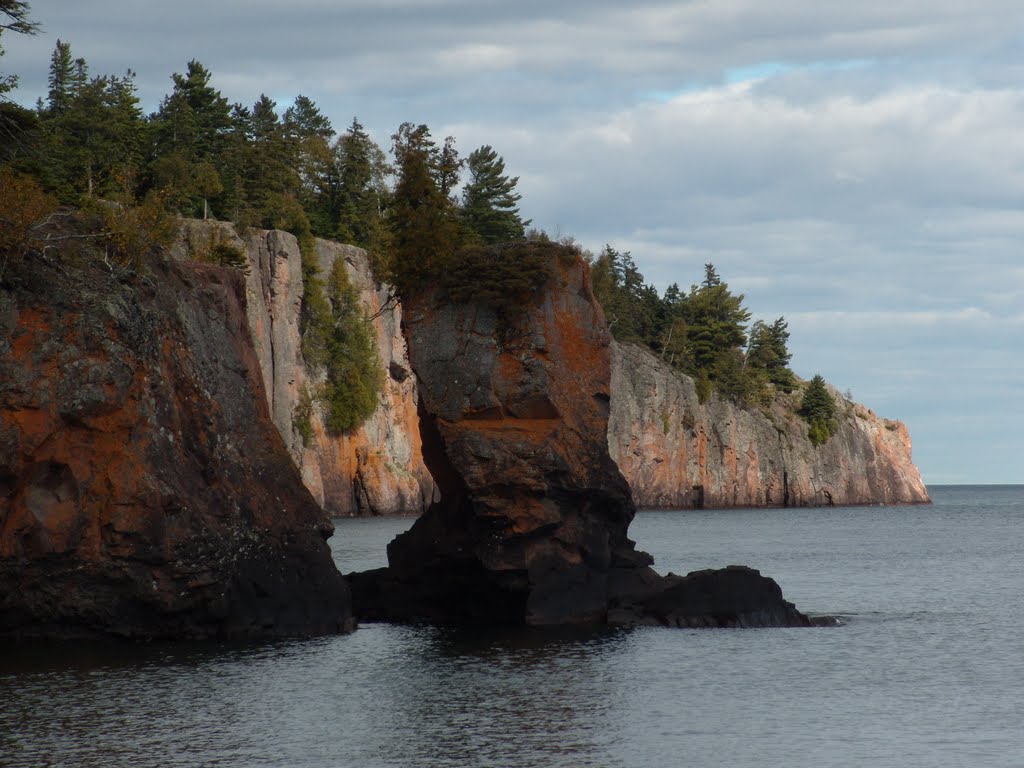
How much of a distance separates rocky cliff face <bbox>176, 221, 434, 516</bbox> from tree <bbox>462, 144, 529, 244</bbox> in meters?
12.1

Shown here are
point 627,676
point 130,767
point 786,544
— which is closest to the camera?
point 130,767

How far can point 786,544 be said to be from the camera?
281ft

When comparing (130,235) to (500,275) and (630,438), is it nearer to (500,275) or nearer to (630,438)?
(500,275)

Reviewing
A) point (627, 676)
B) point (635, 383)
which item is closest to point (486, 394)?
point (627, 676)

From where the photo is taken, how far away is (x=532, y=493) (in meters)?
40.4

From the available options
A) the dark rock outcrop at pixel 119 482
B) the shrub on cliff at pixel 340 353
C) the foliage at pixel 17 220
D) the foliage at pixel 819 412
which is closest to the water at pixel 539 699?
the dark rock outcrop at pixel 119 482

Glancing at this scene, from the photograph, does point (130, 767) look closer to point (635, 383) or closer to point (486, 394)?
point (486, 394)

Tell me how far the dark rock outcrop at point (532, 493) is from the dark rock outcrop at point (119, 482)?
6.99 m

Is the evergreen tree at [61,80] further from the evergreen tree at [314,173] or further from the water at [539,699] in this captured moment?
the water at [539,699]

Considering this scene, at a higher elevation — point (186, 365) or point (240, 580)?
point (186, 365)

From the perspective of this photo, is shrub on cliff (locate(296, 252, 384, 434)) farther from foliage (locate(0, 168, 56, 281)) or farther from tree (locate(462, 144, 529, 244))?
foliage (locate(0, 168, 56, 281))

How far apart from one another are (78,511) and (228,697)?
7949 millimetres

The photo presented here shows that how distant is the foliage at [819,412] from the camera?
149 metres

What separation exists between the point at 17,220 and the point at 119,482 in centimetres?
707
